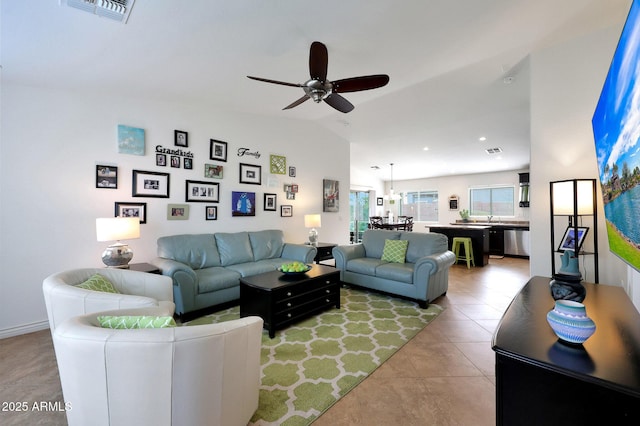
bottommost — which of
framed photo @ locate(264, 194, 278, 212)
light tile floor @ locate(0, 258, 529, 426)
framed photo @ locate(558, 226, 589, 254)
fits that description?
light tile floor @ locate(0, 258, 529, 426)

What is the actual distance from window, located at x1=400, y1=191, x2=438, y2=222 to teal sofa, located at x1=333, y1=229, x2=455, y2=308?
6.02 metres

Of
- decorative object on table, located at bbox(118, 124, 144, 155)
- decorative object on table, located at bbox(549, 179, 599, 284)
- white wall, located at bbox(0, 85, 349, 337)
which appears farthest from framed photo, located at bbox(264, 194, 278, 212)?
decorative object on table, located at bbox(549, 179, 599, 284)

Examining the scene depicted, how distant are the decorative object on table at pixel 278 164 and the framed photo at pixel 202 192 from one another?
1.08 m

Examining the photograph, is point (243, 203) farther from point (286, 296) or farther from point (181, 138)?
point (286, 296)

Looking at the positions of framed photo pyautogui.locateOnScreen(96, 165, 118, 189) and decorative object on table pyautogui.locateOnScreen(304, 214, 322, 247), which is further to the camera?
decorative object on table pyautogui.locateOnScreen(304, 214, 322, 247)

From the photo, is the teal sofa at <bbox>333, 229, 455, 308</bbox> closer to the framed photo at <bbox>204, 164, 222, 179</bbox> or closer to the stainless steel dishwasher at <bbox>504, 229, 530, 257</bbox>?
the framed photo at <bbox>204, 164, 222, 179</bbox>

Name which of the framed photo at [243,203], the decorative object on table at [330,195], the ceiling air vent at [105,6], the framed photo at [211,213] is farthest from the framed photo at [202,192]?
the decorative object on table at [330,195]

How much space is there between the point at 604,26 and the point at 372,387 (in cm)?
396

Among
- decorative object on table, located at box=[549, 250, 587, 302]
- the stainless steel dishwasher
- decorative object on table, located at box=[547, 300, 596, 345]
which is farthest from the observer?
the stainless steel dishwasher

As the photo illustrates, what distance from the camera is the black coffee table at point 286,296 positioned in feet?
8.71

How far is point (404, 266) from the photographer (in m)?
3.74

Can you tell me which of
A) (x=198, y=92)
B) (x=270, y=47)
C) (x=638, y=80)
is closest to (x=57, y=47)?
(x=198, y=92)

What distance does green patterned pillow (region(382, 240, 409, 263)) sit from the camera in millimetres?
4004

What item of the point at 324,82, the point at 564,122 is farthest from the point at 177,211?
the point at 564,122
